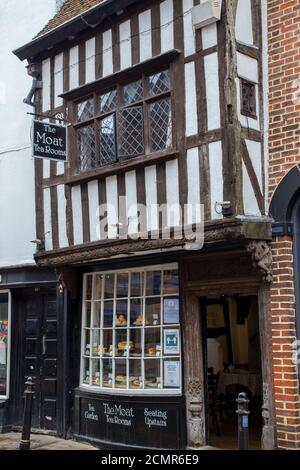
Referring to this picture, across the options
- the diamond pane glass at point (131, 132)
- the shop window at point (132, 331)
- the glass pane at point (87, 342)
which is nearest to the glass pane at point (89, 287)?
the shop window at point (132, 331)

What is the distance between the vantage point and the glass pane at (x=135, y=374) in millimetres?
7746

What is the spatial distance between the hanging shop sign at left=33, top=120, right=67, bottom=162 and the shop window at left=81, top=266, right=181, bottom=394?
6.11 ft

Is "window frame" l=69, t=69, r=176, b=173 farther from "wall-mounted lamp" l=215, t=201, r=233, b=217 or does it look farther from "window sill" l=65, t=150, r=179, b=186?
"wall-mounted lamp" l=215, t=201, r=233, b=217

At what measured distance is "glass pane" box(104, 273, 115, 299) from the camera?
8.31 metres

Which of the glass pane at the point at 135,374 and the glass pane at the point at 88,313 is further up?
the glass pane at the point at 88,313

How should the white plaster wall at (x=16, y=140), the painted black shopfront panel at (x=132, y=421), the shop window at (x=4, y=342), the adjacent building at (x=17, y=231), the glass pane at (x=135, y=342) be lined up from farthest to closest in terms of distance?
the white plaster wall at (x=16, y=140) → the shop window at (x=4, y=342) → the adjacent building at (x=17, y=231) → the glass pane at (x=135, y=342) → the painted black shopfront panel at (x=132, y=421)

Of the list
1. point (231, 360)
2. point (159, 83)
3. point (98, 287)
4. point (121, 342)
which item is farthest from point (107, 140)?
point (231, 360)

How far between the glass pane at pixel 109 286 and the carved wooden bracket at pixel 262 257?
259 centimetres

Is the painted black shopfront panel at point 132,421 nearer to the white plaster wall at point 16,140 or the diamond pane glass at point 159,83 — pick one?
the white plaster wall at point 16,140

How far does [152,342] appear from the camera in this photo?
25.4 feet

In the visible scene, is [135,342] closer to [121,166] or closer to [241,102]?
[121,166]

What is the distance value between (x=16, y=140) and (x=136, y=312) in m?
4.26
